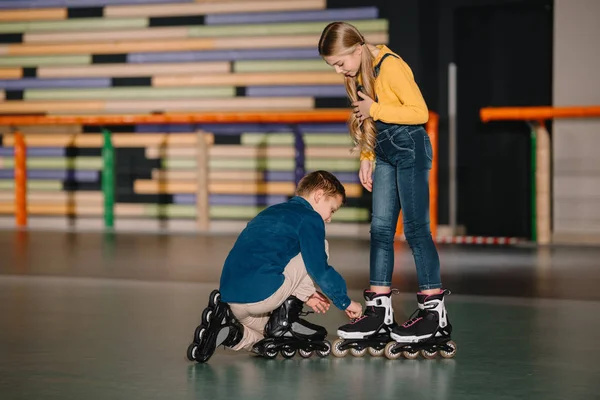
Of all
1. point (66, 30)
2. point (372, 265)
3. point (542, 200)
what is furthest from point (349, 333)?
point (66, 30)

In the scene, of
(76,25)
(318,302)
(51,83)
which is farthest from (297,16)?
(318,302)

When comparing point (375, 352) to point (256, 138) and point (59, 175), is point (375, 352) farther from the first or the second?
point (59, 175)

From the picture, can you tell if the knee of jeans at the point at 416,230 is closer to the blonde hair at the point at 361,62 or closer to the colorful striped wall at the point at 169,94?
the blonde hair at the point at 361,62

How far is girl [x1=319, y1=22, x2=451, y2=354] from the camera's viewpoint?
3336 mm

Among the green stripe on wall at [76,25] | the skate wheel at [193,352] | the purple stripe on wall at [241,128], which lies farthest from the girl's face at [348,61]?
the green stripe on wall at [76,25]

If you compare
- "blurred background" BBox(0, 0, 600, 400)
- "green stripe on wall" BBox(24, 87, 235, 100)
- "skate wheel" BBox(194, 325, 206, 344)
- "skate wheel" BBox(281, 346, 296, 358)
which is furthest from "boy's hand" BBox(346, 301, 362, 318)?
"green stripe on wall" BBox(24, 87, 235, 100)

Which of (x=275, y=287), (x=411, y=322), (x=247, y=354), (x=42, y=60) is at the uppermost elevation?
(x=42, y=60)

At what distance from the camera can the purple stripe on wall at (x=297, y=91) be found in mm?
8953

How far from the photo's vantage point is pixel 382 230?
3.47 metres

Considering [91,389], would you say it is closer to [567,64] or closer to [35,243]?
[35,243]

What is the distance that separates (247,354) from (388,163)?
0.78 meters

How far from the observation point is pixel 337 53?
3.31 meters

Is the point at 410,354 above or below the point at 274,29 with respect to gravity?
below

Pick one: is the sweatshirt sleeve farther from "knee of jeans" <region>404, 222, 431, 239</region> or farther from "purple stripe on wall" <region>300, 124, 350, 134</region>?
"purple stripe on wall" <region>300, 124, 350, 134</region>
